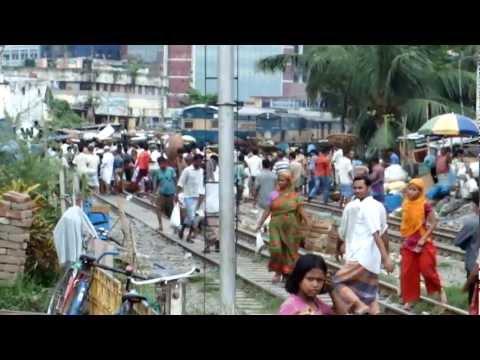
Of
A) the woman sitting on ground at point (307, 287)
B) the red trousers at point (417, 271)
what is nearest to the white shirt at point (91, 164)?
the red trousers at point (417, 271)

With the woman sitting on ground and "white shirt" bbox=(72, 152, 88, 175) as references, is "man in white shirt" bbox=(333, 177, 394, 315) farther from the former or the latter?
"white shirt" bbox=(72, 152, 88, 175)

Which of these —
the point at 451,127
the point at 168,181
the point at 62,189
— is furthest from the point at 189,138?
the point at 62,189

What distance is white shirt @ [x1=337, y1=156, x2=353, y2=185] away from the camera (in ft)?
74.1

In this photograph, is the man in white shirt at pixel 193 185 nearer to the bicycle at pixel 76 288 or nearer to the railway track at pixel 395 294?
the railway track at pixel 395 294

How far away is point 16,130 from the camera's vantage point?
15.0 m

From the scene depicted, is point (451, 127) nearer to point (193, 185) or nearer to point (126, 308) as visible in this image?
point (193, 185)

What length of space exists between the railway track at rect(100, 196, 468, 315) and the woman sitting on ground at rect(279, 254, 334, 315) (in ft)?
15.9

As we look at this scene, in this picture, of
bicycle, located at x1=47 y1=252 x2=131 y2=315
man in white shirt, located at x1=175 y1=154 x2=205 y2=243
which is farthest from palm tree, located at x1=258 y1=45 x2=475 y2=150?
bicycle, located at x1=47 y1=252 x2=131 y2=315

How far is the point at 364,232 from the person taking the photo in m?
9.32

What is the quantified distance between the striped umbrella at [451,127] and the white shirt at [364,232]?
1394cm

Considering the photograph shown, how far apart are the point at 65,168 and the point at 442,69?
2158 cm

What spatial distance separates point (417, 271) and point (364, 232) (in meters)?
2.08
